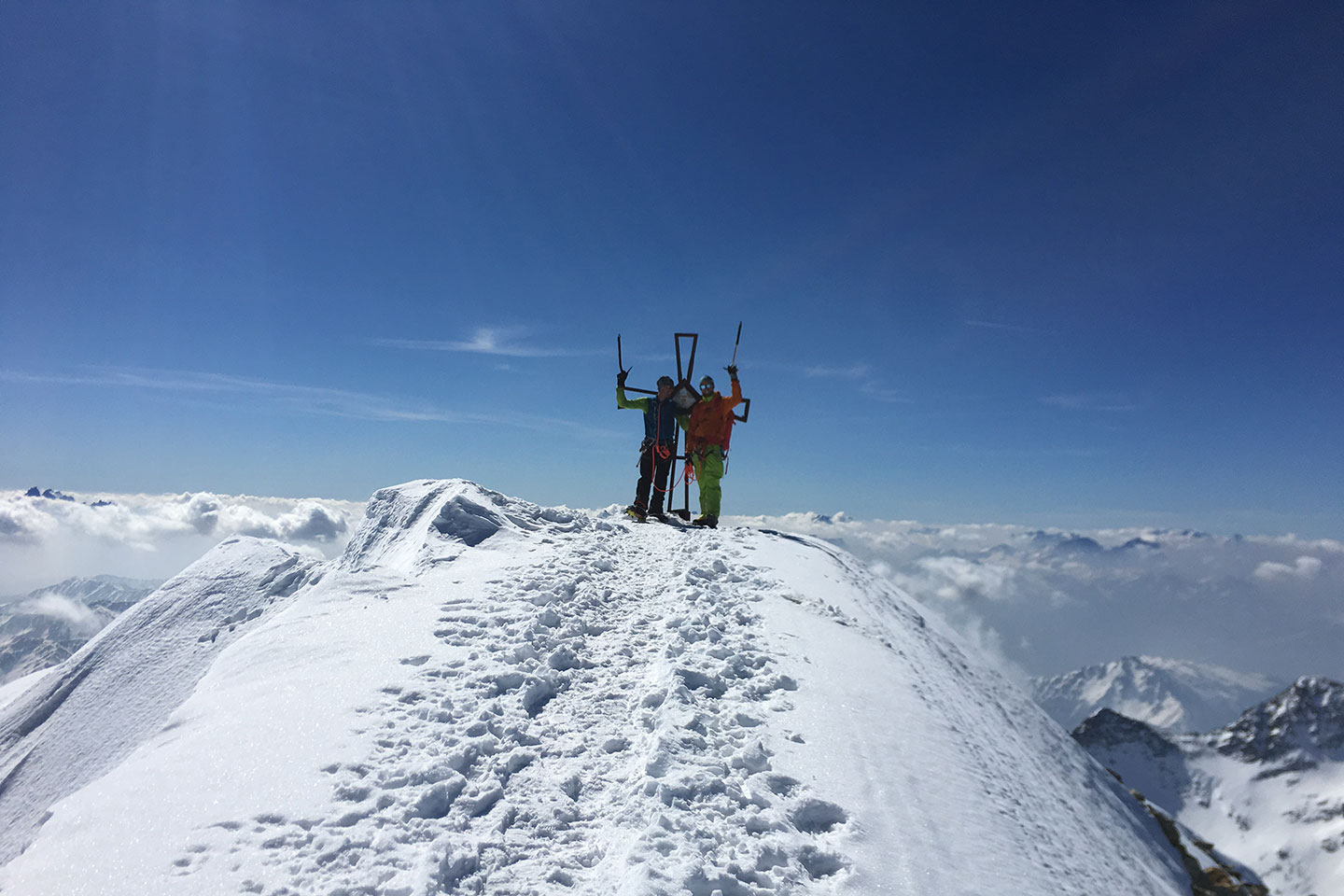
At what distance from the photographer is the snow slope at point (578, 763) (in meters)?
3.54

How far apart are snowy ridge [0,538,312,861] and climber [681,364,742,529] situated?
999cm

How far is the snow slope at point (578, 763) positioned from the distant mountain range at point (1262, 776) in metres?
135

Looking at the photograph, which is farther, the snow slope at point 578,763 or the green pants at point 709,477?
the green pants at point 709,477

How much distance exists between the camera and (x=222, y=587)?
14.6 m

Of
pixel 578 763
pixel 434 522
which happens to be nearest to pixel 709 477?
pixel 434 522

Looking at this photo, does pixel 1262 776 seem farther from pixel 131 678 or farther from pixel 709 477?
pixel 131 678

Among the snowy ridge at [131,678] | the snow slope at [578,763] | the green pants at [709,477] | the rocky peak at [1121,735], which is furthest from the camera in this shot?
the rocky peak at [1121,735]

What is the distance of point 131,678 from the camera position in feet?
42.0

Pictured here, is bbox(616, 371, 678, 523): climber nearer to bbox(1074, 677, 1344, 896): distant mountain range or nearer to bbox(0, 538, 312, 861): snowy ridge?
bbox(0, 538, 312, 861): snowy ridge

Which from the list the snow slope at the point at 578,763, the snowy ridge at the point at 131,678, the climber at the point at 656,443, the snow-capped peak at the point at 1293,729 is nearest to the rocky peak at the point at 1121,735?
the snow-capped peak at the point at 1293,729

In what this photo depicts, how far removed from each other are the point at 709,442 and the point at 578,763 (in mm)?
10180

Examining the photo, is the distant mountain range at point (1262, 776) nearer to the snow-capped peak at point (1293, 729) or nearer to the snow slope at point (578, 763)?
the snow-capped peak at point (1293, 729)

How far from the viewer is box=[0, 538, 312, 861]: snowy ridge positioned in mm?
10234

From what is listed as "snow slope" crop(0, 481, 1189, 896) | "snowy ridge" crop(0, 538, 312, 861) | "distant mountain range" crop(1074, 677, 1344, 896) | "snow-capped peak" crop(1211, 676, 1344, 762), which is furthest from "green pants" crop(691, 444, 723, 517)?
"snow-capped peak" crop(1211, 676, 1344, 762)
